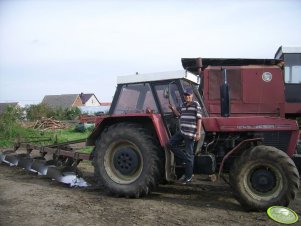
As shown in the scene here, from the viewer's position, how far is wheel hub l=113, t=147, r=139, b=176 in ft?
22.4

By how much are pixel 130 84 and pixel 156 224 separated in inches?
112

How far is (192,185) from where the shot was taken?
7891mm

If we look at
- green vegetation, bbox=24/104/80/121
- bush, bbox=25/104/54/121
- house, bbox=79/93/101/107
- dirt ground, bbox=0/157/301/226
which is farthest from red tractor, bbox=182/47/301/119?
house, bbox=79/93/101/107

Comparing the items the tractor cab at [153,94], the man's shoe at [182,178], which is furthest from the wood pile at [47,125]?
the man's shoe at [182,178]

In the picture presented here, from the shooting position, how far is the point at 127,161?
6895mm

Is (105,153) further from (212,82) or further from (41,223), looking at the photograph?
(212,82)

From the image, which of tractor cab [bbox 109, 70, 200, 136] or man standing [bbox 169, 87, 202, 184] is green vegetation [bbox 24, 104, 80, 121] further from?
man standing [bbox 169, 87, 202, 184]

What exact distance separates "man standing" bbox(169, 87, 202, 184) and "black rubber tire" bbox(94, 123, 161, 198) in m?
0.40

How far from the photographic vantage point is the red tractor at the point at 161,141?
6527 millimetres

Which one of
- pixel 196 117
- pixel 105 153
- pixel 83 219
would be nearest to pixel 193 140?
pixel 196 117

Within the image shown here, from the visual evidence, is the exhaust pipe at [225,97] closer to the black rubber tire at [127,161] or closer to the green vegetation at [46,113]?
the black rubber tire at [127,161]

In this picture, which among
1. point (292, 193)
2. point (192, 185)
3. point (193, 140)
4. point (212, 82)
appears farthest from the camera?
point (212, 82)

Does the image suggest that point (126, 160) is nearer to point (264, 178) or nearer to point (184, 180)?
point (184, 180)

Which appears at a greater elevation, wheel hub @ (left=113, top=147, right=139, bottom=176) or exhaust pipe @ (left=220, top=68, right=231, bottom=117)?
exhaust pipe @ (left=220, top=68, right=231, bottom=117)
